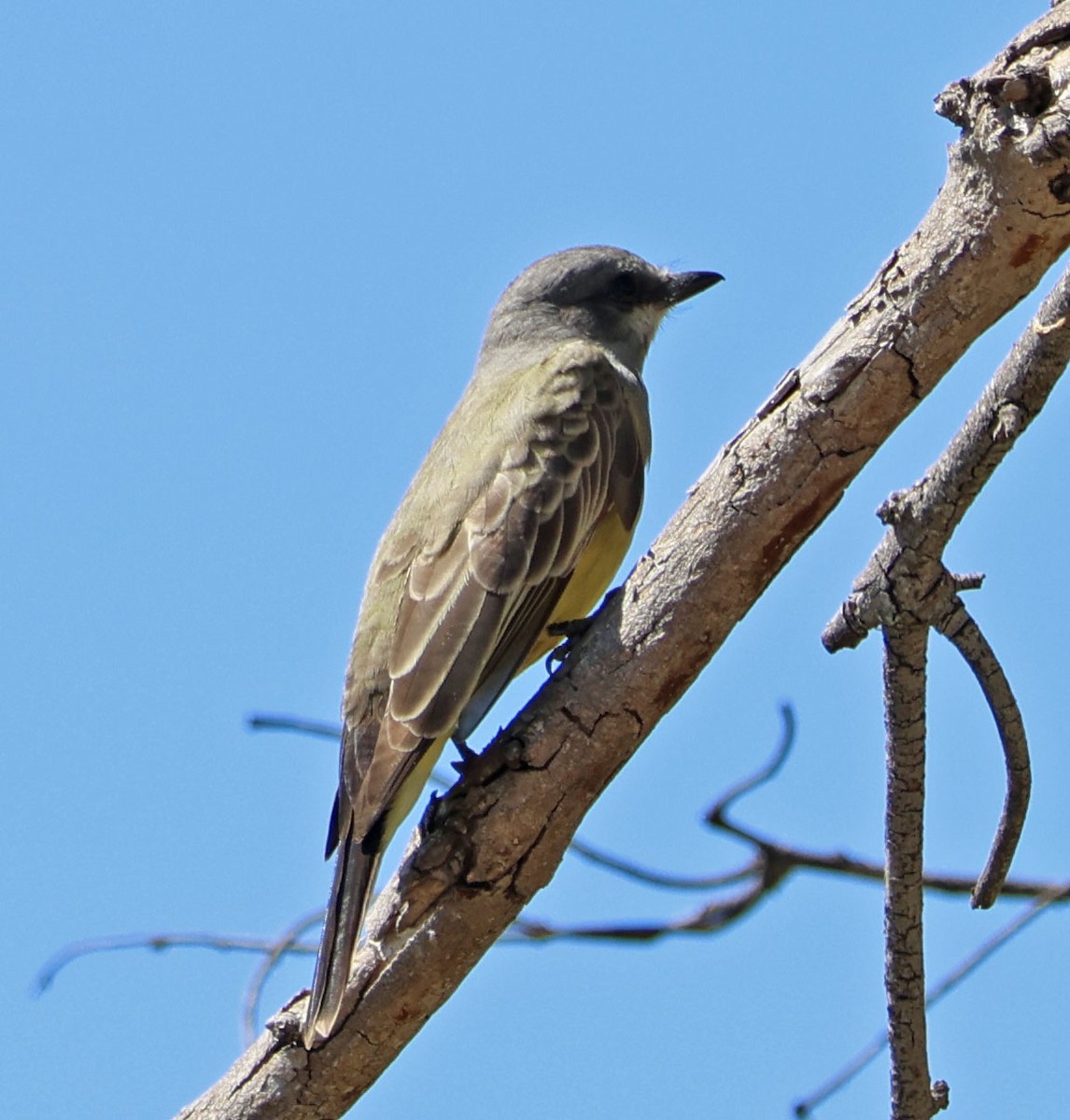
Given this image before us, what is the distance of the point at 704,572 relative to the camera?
4.88 metres

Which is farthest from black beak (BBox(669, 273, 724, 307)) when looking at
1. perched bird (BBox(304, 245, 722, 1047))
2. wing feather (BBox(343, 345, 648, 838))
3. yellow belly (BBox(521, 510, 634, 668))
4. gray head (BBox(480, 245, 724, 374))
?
yellow belly (BBox(521, 510, 634, 668))

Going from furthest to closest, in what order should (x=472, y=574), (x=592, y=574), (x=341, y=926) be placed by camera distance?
→ (x=592, y=574) < (x=472, y=574) < (x=341, y=926)

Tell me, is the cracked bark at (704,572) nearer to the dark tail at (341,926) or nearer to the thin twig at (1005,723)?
the dark tail at (341,926)

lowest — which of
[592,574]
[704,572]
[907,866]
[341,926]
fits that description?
[907,866]

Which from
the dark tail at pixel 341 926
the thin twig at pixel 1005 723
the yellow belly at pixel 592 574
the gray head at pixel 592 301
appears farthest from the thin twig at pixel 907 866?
the gray head at pixel 592 301

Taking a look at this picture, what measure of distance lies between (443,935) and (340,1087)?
550 millimetres

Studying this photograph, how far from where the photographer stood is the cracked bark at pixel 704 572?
443 centimetres

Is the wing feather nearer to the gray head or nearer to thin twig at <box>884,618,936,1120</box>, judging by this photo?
the gray head

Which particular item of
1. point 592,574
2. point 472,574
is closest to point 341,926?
point 472,574

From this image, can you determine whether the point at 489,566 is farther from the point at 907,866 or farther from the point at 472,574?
the point at 907,866

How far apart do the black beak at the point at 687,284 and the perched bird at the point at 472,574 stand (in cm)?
132

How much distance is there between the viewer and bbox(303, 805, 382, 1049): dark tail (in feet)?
16.3

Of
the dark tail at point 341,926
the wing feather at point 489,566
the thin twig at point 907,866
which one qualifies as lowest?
the thin twig at point 907,866

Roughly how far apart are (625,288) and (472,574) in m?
3.04
